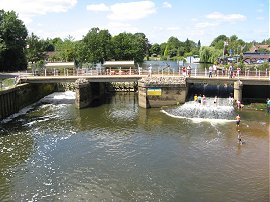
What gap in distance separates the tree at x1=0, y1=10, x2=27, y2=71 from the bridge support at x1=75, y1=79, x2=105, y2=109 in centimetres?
2637

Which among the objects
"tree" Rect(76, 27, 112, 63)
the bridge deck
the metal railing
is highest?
"tree" Rect(76, 27, 112, 63)

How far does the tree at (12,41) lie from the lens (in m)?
74.4

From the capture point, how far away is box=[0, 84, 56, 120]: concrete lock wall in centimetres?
4435

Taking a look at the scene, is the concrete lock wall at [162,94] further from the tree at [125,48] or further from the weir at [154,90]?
the tree at [125,48]

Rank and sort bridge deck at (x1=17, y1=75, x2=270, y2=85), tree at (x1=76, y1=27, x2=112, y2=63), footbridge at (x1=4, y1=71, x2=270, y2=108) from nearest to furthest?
1. bridge deck at (x1=17, y1=75, x2=270, y2=85)
2. footbridge at (x1=4, y1=71, x2=270, y2=108)
3. tree at (x1=76, y1=27, x2=112, y2=63)

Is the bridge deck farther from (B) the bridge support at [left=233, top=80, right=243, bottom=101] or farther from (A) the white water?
(A) the white water

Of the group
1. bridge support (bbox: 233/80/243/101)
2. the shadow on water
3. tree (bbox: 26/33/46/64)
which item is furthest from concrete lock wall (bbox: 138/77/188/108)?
tree (bbox: 26/33/46/64)

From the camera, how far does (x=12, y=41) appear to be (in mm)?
76438

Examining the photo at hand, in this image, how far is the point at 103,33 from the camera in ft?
279

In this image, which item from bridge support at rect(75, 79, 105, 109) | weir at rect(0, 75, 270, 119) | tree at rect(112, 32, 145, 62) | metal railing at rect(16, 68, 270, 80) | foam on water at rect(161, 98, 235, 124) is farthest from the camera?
tree at rect(112, 32, 145, 62)

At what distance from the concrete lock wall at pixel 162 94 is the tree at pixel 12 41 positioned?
39564mm

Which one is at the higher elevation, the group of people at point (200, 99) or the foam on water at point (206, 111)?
the group of people at point (200, 99)

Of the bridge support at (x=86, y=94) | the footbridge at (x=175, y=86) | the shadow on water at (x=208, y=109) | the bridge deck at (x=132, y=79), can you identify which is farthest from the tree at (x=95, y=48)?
the shadow on water at (x=208, y=109)

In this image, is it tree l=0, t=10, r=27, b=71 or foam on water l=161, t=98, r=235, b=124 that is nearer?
foam on water l=161, t=98, r=235, b=124
